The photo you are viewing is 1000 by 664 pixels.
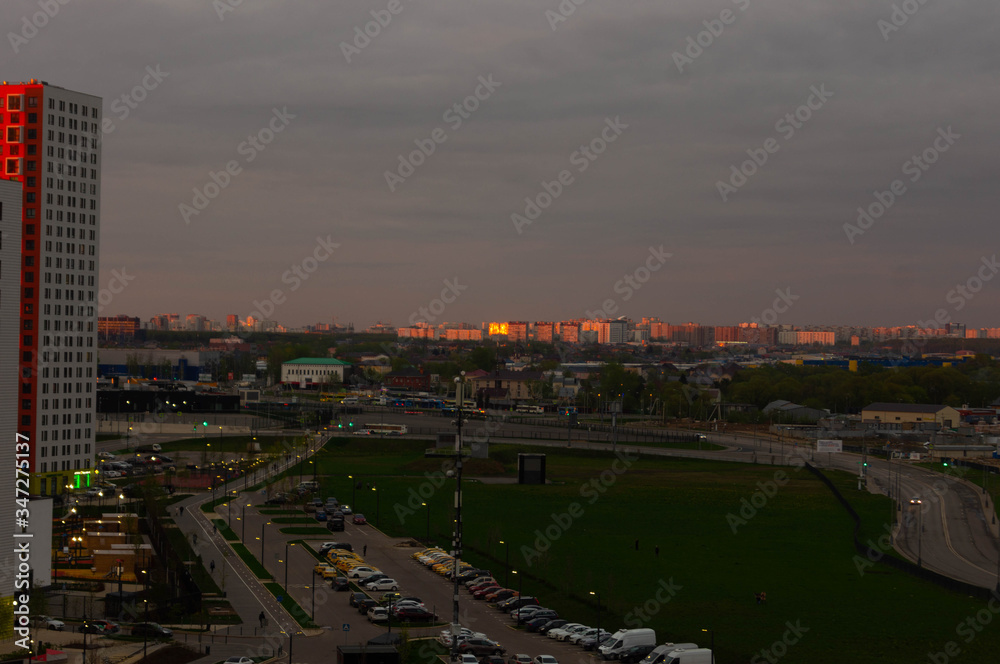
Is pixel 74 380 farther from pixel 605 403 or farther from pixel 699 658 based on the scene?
pixel 605 403

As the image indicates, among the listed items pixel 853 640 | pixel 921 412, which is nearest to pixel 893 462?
pixel 921 412

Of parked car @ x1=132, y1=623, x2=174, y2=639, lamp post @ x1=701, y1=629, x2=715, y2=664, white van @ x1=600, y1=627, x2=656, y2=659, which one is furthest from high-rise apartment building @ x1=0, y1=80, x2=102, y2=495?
lamp post @ x1=701, y1=629, x2=715, y2=664

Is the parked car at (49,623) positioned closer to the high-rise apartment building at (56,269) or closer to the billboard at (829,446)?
the high-rise apartment building at (56,269)

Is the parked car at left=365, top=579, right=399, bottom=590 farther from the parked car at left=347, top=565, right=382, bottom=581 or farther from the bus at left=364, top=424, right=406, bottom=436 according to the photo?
the bus at left=364, top=424, right=406, bottom=436

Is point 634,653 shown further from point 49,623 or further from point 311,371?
point 311,371

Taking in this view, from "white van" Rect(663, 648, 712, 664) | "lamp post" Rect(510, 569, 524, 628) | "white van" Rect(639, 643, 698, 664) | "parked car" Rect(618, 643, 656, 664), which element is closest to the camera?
"white van" Rect(663, 648, 712, 664)

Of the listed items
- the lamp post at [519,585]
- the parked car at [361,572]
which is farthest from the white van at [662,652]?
the parked car at [361,572]
